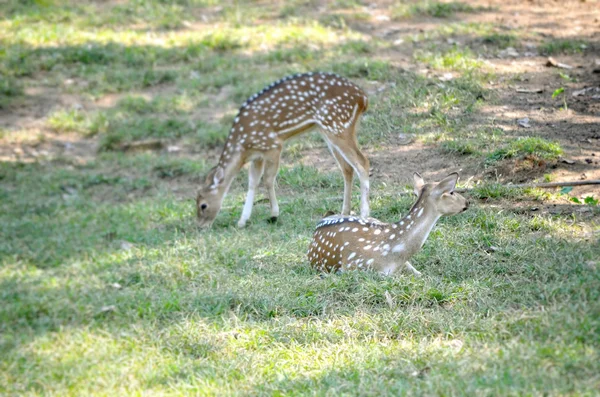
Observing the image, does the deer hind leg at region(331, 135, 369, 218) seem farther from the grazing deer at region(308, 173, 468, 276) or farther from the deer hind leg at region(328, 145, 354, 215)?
the grazing deer at region(308, 173, 468, 276)

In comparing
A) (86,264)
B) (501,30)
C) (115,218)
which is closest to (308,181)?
(115,218)

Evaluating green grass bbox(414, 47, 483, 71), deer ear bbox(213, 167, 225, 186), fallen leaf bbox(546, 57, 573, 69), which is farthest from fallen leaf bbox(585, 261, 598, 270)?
fallen leaf bbox(546, 57, 573, 69)

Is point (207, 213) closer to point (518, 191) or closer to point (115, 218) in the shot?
point (115, 218)

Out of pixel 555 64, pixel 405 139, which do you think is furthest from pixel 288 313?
pixel 555 64

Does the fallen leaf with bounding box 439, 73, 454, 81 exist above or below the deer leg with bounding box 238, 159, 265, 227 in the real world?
above

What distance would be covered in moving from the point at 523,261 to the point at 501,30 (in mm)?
7324

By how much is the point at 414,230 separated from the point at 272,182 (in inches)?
112

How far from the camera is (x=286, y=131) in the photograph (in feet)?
30.1

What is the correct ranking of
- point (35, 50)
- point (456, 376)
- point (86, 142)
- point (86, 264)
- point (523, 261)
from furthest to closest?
point (35, 50) < point (86, 142) < point (86, 264) < point (523, 261) < point (456, 376)

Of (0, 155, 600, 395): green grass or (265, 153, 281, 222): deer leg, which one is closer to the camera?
(0, 155, 600, 395): green grass

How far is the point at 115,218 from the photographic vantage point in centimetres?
939

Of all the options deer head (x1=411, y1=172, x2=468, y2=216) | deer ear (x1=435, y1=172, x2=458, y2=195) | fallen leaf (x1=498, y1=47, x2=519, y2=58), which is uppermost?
fallen leaf (x1=498, y1=47, x2=519, y2=58)

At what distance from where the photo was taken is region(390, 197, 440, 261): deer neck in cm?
671

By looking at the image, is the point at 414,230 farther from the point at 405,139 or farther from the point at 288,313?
the point at 405,139
